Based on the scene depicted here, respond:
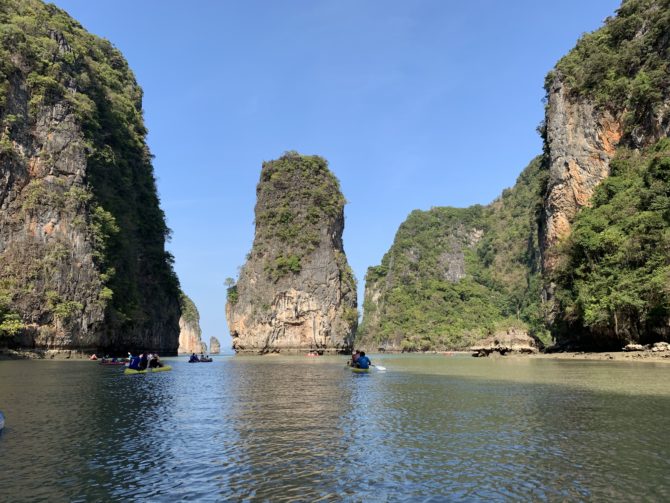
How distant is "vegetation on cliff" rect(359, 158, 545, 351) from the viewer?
395 feet

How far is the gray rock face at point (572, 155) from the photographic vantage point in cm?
4828

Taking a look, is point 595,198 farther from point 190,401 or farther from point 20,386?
point 20,386

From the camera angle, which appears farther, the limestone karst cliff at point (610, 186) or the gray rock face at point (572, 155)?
the gray rock face at point (572, 155)

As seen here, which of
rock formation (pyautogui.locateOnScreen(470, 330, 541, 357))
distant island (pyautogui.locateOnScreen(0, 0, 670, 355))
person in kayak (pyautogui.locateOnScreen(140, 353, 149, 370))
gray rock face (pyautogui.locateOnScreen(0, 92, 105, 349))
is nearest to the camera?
person in kayak (pyautogui.locateOnScreen(140, 353, 149, 370))

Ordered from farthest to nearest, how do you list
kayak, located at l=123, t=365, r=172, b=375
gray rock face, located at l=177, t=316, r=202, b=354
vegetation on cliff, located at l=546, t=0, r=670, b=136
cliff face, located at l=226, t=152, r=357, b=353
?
1. gray rock face, located at l=177, t=316, r=202, b=354
2. cliff face, located at l=226, t=152, r=357, b=353
3. vegetation on cliff, located at l=546, t=0, r=670, b=136
4. kayak, located at l=123, t=365, r=172, b=375

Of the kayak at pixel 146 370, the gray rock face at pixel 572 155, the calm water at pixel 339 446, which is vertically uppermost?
the gray rock face at pixel 572 155

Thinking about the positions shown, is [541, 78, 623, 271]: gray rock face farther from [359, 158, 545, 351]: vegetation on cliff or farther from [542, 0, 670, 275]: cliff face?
[359, 158, 545, 351]: vegetation on cliff

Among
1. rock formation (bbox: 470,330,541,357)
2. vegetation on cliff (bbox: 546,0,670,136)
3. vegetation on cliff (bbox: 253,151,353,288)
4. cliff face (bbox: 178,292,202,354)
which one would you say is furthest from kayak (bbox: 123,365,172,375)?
cliff face (bbox: 178,292,202,354)

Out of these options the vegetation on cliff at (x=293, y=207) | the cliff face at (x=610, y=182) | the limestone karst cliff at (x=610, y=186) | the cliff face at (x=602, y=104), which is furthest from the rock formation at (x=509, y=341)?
the vegetation on cliff at (x=293, y=207)

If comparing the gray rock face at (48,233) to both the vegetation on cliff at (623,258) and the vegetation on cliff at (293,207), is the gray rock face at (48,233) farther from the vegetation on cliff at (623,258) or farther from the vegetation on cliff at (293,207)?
the vegetation on cliff at (623,258)

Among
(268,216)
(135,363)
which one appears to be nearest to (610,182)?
(135,363)

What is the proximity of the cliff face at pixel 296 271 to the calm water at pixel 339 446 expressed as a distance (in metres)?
59.2

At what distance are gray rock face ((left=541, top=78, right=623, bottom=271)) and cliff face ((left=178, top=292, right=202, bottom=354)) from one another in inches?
4701

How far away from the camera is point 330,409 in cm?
1456
